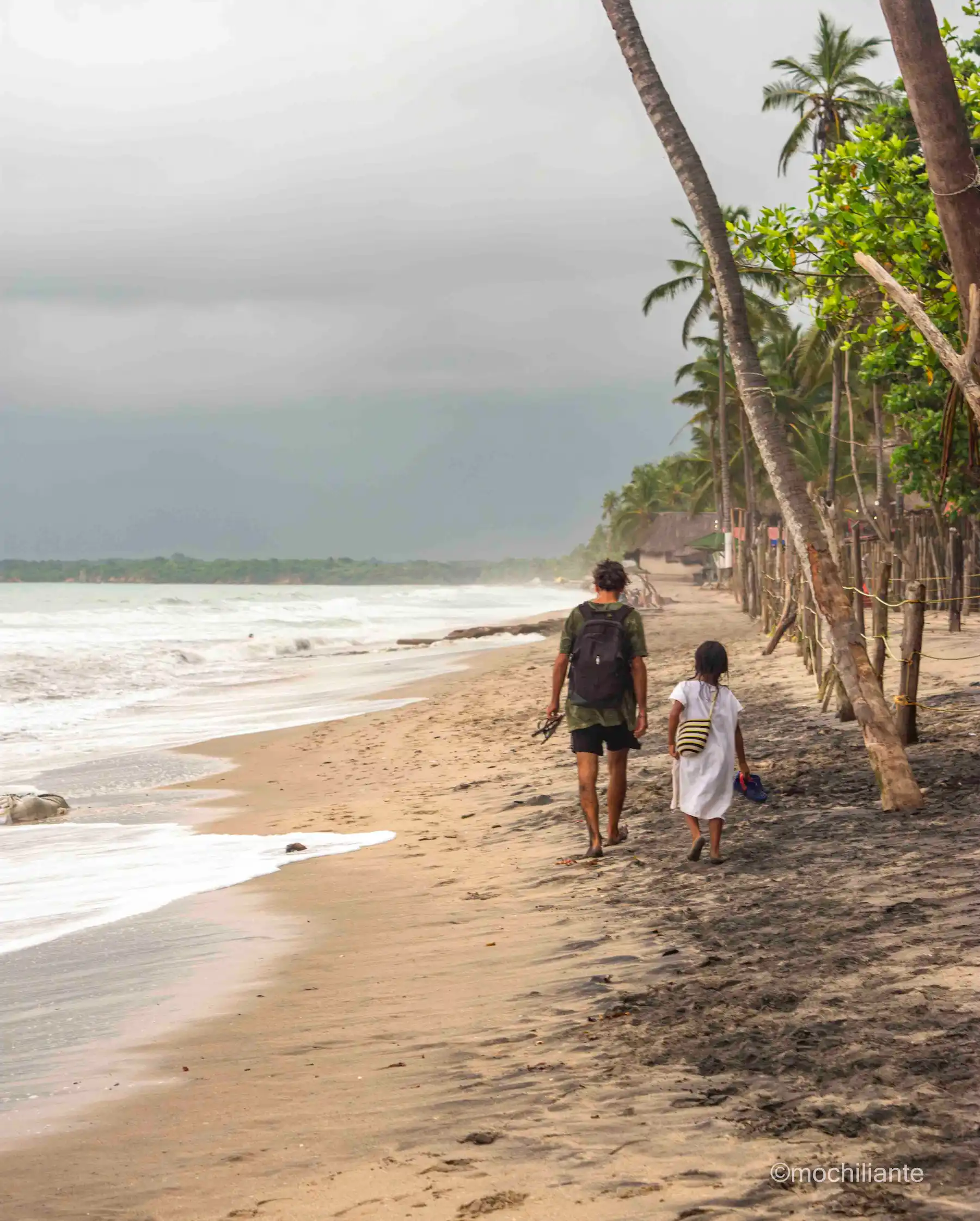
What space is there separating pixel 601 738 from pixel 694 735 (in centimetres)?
71

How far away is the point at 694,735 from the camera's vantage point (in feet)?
20.8

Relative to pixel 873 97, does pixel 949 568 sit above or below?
below

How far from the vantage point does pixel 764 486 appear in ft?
174

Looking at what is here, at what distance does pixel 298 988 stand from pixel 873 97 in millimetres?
31085

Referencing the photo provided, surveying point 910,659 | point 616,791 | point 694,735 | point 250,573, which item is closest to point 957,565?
point 910,659

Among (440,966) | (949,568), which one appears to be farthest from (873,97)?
(440,966)

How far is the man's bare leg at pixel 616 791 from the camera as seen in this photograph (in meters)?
6.93

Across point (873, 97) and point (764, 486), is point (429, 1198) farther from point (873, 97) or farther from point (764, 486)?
point (764, 486)

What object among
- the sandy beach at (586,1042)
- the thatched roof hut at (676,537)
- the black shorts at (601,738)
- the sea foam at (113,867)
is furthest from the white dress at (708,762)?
the thatched roof hut at (676,537)

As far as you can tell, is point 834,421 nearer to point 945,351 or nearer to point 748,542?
point 748,542

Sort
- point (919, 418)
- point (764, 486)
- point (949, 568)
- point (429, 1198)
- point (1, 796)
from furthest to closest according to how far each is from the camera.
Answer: point (764, 486) < point (949, 568) < point (919, 418) < point (1, 796) < point (429, 1198)

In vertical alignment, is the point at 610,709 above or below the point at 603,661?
below

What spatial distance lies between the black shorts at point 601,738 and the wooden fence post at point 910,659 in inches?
93.6

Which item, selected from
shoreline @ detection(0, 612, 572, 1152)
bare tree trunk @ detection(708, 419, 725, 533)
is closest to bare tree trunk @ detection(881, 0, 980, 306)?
shoreline @ detection(0, 612, 572, 1152)
